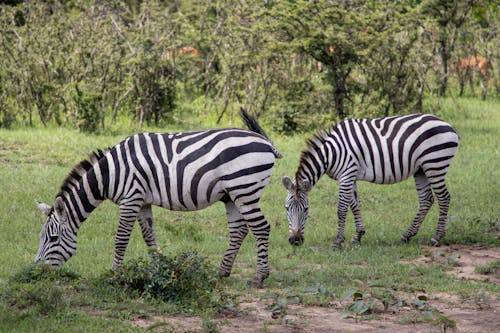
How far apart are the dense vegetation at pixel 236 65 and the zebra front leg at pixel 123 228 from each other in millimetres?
9088

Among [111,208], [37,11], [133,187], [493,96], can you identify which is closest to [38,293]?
[133,187]

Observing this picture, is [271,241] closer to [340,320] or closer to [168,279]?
[168,279]

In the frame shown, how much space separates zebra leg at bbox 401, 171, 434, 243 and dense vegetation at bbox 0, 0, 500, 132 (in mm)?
6672

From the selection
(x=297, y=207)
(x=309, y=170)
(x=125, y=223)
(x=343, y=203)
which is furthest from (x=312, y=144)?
(x=125, y=223)

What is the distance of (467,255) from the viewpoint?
33.5 ft

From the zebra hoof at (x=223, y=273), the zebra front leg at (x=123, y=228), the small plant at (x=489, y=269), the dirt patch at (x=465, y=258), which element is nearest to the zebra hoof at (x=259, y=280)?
the zebra hoof at (x=223, y=273)

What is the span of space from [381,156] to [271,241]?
5.86ft

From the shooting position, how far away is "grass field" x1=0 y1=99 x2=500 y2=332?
723 cm

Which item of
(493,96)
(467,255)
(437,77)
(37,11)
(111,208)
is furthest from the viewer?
(493,96)

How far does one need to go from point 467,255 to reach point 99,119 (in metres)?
9.71

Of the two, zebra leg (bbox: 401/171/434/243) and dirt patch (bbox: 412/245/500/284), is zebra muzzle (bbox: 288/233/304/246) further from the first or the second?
zebra leg (bbox: 401/171/434/243)

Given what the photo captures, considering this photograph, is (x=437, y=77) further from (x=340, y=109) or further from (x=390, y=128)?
(x=390, y=128)

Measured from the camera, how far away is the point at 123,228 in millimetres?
8562

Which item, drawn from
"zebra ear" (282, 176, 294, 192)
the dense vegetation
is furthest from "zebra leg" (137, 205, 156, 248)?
the dense vegetation
